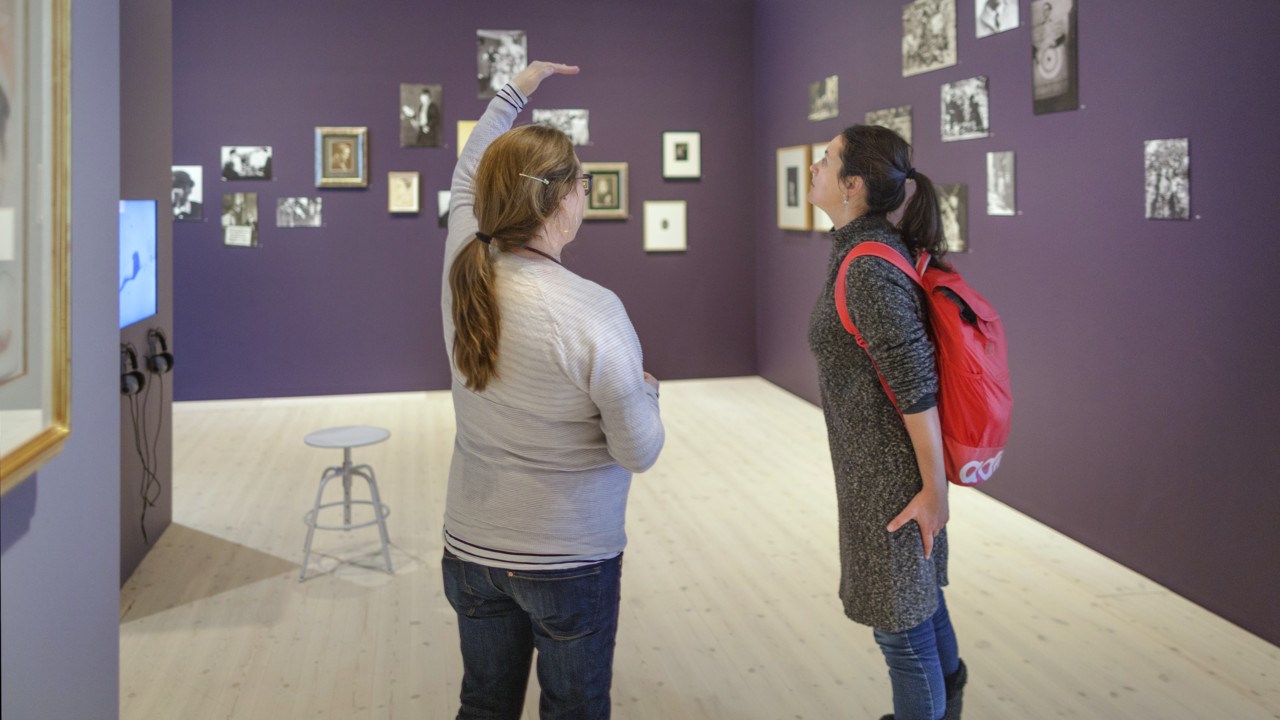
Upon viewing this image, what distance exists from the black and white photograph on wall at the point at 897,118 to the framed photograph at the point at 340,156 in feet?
12.9

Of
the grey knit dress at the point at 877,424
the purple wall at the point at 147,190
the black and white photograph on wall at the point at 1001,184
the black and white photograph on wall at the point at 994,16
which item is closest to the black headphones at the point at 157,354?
the purple wall at the point at 147,190

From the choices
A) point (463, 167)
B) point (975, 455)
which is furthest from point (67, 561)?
point (975, 455)

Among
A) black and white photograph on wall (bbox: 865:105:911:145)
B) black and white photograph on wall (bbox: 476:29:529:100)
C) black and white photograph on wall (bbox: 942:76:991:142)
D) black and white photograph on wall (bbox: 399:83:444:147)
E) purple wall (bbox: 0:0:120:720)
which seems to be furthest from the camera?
black and white photograph on wall (bbox: 476:29:529:100)

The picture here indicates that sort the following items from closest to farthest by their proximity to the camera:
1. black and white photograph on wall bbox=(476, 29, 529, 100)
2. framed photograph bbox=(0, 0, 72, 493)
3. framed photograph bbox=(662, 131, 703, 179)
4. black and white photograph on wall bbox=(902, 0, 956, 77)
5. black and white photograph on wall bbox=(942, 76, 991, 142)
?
framed photograph bbox=(0, 0, 72, 493)
black and white photograph on wall bbox=(942, 76, 991, 142)
black and white photograph on wall bbox=(902, 0, 956, 77)
black and white photograph on wall bbox=(476, 29, 529, 100)
framed photograph bbox=(662, 131, 703, 179)

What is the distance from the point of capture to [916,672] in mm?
2324

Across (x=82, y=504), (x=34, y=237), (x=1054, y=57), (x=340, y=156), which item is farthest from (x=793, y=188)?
(x=34, y=237)

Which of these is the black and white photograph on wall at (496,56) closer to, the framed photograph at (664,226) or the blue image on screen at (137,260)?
the framed photograph at (664,226)

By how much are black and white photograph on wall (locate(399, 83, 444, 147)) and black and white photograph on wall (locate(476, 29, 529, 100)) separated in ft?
1.27

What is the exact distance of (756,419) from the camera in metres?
7.84

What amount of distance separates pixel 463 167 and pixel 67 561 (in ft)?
2.98

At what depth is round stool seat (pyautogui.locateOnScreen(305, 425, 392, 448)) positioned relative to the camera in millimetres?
4555

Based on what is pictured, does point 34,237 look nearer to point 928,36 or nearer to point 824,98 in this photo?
point 928,36

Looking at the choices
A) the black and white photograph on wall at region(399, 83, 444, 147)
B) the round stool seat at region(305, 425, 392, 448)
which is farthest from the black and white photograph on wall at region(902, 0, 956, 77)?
the black and white photograph on wall at region(399, 83, 444, 147)

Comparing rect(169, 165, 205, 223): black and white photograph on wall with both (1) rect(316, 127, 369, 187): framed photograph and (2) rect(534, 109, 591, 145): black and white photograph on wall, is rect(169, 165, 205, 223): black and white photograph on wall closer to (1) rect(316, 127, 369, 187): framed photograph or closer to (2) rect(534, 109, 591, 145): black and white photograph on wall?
(1) rect(316, 127, 369, 187): framed photograph
